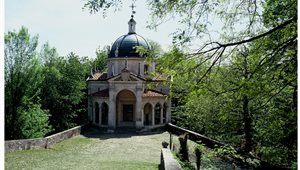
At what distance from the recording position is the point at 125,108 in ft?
94.5

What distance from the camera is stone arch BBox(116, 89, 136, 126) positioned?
2844 centimetres

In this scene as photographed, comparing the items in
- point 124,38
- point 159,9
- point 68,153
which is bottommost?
point 68,153

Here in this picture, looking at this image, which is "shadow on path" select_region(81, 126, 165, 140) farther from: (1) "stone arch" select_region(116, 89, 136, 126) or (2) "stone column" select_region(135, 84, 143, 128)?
(1) "stone arch" select_region(116, 89, 136, 126)

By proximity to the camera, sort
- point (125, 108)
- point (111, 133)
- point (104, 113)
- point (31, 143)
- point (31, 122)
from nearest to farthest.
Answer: point (31, 143) < point (31, 122) < point (111, 133) < point (125, 108) < point (104, 113)

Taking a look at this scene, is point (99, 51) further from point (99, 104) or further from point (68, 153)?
point (68, 153)

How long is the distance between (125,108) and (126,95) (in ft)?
3.91

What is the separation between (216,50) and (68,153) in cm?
1349

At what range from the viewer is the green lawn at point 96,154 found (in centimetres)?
1270

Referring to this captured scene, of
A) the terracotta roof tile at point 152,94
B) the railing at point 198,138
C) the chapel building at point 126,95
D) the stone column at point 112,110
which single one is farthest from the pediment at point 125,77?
the railing at point 198,138

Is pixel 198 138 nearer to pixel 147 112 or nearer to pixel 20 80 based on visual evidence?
pixel 147 112

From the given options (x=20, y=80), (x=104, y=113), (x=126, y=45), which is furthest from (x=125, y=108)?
(x=20, y=80)

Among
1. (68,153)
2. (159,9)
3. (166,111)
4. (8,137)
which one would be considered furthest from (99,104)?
(159,9)

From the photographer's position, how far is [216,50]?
474 cm

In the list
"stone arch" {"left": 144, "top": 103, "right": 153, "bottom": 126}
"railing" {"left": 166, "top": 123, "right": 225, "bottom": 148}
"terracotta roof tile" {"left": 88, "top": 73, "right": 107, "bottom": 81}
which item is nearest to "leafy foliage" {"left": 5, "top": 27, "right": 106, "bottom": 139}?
"terracotta roof tile" {"left": 88, "top": 73, "right": 107, "bottom": 81}
